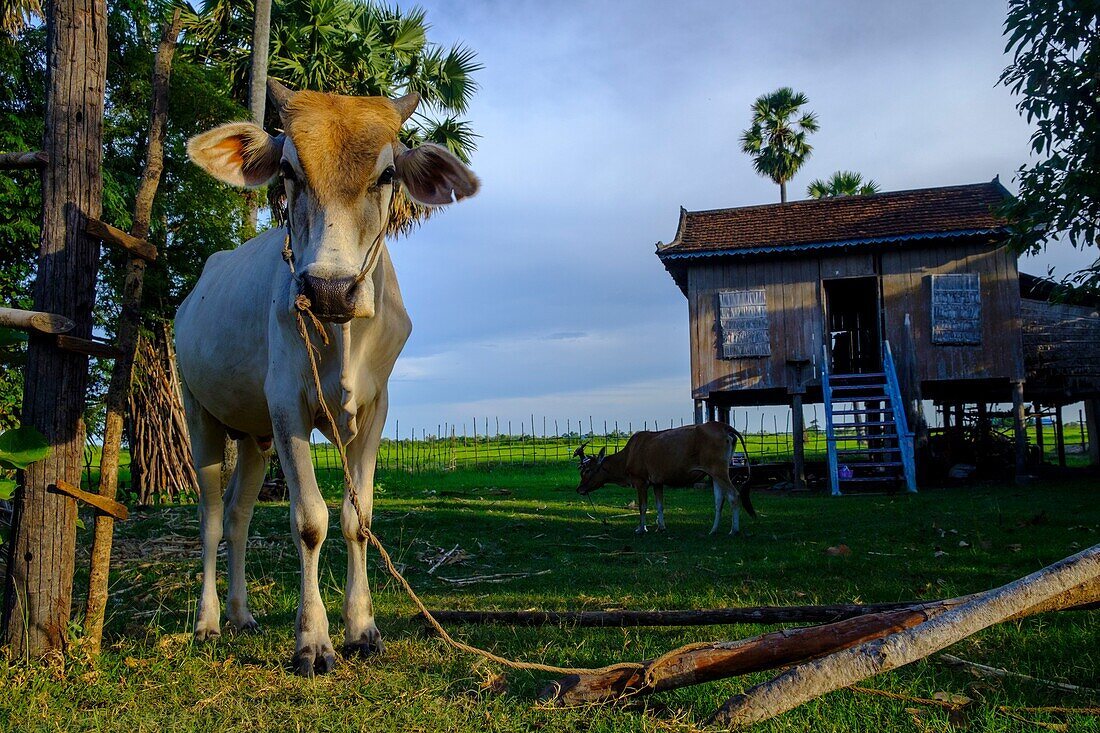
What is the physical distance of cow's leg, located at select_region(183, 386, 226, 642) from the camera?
4.39 metres

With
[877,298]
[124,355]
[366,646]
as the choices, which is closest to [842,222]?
[877,298]

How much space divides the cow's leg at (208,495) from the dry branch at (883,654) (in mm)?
3009

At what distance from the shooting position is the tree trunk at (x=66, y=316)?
12.2ft

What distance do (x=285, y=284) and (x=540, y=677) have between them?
7.15 ft

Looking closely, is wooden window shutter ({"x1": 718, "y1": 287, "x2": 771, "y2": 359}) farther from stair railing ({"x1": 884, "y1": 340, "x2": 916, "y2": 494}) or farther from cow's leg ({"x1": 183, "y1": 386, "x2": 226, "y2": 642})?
cow's leg ({"x1": 183, "y1": 386, "x2": 226, "y2": 642})

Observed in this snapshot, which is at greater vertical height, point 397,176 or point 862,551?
point 397,176

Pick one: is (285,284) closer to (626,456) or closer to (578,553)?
(578,553)

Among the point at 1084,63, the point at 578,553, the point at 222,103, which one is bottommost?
the point at 578,553

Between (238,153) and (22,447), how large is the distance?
5.54 ft

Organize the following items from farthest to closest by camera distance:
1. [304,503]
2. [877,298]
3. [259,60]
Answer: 1. [877,298]
2. [259,60]
3. [304,503]

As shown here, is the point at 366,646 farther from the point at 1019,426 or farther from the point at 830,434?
the point at 1019,426

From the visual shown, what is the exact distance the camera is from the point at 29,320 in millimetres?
3627

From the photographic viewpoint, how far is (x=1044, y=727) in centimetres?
278

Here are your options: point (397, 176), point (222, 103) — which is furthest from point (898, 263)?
point (397, 176)
